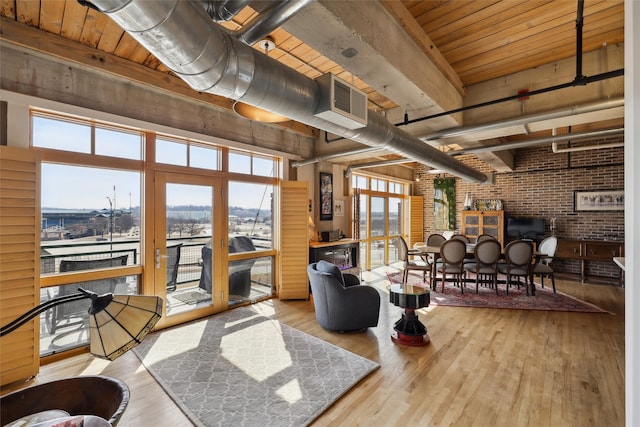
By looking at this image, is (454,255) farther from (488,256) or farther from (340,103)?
(340,103)

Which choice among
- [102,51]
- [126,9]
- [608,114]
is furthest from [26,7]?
[608,114]

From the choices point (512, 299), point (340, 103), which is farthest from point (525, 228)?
point (340, 103)

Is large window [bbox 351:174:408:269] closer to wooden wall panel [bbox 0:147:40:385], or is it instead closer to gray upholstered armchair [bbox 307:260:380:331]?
gray upholstered armchair [bbox 307:260:380:331]

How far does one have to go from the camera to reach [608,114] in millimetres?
3080

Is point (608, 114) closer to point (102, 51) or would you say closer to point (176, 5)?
point (176, 5)

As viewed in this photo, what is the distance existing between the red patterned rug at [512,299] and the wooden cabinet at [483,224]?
1.96 metres

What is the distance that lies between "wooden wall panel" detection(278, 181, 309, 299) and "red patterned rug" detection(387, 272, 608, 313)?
2255 millimetres

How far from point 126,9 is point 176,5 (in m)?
0.19

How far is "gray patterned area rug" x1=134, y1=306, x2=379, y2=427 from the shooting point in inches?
86.9

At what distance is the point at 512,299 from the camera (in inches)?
197

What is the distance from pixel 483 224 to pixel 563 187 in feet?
6.24

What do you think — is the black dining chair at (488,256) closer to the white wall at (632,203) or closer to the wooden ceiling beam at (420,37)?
the wooden ceiling beam at (420,37)

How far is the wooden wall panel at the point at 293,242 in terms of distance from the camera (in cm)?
495

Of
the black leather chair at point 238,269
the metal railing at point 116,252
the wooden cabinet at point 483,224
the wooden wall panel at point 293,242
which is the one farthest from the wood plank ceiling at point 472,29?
the wooden cabinet at point 483,224
